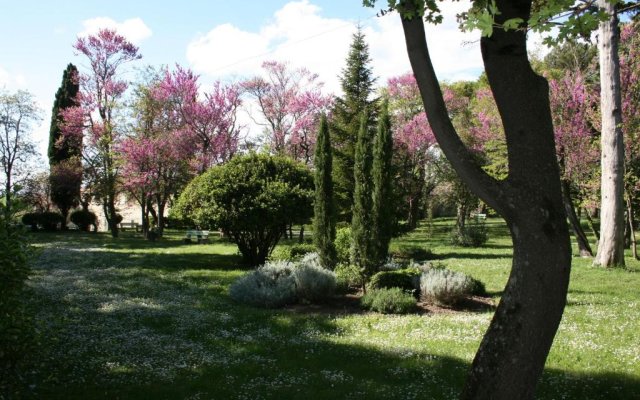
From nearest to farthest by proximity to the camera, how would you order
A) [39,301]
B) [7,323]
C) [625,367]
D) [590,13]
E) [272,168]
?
[590,13] → [7,323] → [625,367] → [39,301] → [272,168]

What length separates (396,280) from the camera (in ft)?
37.8

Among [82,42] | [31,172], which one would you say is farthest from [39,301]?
[31,172]

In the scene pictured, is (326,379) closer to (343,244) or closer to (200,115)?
(343,244)

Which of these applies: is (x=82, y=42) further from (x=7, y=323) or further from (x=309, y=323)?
(x=7, y=323)

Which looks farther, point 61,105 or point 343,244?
point 61,105

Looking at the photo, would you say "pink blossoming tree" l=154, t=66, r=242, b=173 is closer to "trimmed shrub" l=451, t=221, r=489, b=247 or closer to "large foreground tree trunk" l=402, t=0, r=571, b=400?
"trimmed shrub" l=451, t=221, r=489, b=247

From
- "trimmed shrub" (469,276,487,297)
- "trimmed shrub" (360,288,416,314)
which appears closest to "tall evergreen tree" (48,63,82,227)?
"trimmed shrub" (360,288,416,314)

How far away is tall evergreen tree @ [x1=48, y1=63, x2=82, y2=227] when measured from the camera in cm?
3756

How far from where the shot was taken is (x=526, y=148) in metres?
3.89

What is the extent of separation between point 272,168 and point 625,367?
1310 centimetres

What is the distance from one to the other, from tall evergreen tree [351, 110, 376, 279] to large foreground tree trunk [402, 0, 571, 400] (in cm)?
877

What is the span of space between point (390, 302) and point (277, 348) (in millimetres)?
3423

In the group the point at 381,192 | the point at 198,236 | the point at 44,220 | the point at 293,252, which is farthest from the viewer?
the point at 44,220

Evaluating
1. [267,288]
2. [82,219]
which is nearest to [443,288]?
[267,288]
